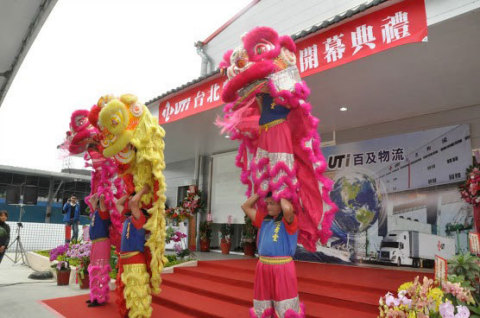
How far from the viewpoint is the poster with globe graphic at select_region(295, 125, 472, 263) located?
4863mm

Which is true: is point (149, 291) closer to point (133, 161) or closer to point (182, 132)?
point (133, 161)

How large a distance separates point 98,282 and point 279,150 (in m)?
2.98

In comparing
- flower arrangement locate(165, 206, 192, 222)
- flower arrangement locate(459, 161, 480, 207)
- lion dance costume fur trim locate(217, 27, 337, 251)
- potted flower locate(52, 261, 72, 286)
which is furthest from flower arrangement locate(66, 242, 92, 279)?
flower arrangement locate(459, 161, 480, 207)

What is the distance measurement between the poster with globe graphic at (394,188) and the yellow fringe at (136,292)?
156 inches

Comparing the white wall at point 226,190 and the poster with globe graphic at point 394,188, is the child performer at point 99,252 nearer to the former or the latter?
the poster with globe graphic at point 394,188

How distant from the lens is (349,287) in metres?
3.81

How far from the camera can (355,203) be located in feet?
19.0

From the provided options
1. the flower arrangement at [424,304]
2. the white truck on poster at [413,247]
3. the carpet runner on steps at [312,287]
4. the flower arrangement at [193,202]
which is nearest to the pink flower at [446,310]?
the flower arrangement at [424,304]

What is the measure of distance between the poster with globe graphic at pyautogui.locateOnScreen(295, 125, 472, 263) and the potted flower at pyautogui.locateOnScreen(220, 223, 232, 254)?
2277 mm

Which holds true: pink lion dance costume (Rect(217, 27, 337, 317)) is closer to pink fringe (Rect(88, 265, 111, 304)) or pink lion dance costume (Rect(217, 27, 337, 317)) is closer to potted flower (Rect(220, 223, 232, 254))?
pink fringe (Rect(88, 265, 111, 304))

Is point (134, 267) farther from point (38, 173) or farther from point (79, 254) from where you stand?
point (38, 173)

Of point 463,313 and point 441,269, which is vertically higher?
point 441,269

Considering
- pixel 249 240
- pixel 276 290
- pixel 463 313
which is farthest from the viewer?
pixel 249 240

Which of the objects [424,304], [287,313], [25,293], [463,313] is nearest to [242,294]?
[287,313]
